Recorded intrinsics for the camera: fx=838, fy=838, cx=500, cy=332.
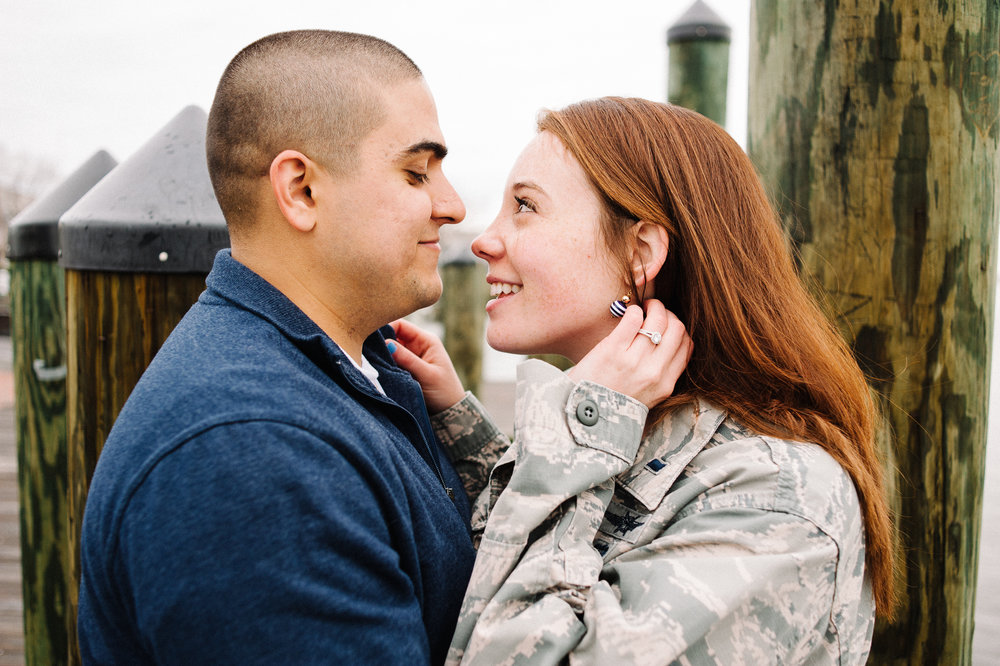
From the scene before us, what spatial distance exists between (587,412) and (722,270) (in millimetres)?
547

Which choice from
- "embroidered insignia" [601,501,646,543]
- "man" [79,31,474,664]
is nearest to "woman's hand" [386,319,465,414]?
"man" [79,31,474,664]

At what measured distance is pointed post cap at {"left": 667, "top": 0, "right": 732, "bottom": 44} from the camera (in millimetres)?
4590

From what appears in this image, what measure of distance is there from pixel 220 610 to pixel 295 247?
872 mm

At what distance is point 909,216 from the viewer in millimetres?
2152

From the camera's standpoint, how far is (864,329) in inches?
87.7

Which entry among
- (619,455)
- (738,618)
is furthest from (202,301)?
(738,618)

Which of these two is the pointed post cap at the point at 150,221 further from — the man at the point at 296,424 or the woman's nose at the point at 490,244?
the woman's nose at the point at 490,244

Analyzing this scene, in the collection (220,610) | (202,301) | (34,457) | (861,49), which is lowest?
(34,457)

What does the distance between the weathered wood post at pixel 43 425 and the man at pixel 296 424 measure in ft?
3.84

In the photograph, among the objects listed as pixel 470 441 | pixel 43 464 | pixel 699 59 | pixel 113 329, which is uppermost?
pixel 699 59

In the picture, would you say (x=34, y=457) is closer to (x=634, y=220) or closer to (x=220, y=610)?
(x=220, y=610)

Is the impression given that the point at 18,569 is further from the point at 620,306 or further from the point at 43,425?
the point at 620,306

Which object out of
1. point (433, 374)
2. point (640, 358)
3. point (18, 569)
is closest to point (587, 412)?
point (640, 358)

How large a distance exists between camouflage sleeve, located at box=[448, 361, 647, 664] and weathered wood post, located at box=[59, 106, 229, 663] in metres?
0.85
